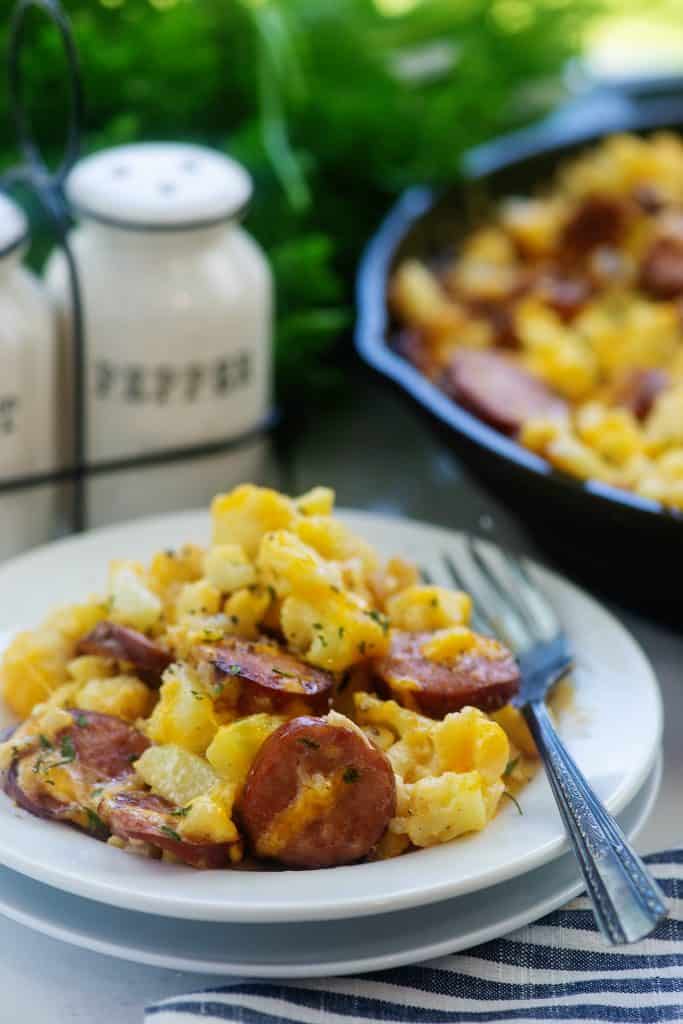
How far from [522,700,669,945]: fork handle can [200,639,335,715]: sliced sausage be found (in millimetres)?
148

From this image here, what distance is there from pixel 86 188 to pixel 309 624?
51 cm

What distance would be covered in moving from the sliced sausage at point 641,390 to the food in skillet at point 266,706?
0.40 metres

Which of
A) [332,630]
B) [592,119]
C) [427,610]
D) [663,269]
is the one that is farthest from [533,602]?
[592,119]

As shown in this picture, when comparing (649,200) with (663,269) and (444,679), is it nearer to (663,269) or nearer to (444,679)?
(663,269)

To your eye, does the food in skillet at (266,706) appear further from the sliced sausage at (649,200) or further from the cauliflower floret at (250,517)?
the sliced sausage at (649,200)

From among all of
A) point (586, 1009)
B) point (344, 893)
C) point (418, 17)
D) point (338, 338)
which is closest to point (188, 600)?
point (344, 893)

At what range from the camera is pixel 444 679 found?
997 mm

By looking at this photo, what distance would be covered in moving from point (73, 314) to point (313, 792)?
60cm

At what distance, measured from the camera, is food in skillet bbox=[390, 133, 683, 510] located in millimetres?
1335

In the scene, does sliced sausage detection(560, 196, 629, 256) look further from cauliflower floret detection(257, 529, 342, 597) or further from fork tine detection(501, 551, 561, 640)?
cauliflower floret detection(257, 529, 342, 597)

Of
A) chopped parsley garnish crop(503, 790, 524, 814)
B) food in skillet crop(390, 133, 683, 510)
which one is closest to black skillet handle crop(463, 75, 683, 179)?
food in skillet crop(390, 133, 683, 510)

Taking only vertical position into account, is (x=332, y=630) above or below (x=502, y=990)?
above

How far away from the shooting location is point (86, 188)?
4.31ft

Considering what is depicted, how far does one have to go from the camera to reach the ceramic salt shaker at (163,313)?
51.7 inches
